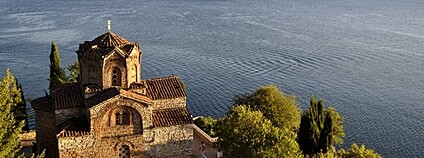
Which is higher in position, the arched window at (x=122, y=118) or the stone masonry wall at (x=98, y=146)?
the arched window at (x=122, y=118)

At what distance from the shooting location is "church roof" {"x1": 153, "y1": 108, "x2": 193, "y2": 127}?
22.5 m

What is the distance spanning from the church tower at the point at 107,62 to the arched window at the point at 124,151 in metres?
2.88

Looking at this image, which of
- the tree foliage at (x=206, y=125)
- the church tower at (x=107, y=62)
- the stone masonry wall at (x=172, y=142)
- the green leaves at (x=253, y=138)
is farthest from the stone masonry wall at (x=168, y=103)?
the tree foliage at (x=206, y=125)

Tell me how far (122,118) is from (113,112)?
1.83 feet

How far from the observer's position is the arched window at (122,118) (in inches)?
848

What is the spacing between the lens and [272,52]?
5950 cm

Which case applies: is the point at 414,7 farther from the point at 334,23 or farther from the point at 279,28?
the point at 279,28

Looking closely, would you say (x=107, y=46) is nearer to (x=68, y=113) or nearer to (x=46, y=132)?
(x=68, y=113)

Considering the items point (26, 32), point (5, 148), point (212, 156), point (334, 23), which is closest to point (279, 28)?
point (334, 23)

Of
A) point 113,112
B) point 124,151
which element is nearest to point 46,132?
point 124,151

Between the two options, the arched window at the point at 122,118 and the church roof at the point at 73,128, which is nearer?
the church roof at the point at 73,128

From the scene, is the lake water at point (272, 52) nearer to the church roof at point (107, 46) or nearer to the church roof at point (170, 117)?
the church roof at point (170, 117)

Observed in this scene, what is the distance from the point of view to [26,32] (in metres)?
68.7

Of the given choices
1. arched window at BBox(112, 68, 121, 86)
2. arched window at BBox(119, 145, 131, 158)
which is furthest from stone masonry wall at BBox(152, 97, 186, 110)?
arched window at BBox(119, 145, 131, 158)
